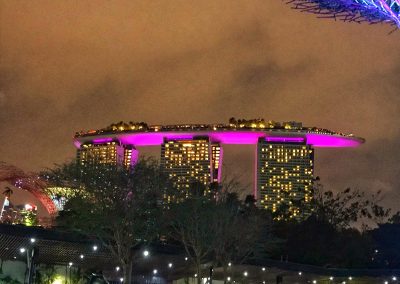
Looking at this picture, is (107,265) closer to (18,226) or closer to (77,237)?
(77,237)

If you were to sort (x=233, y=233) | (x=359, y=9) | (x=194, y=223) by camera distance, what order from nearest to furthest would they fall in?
(x=359, y=9), (x=194, y=223), (x=233, y=233)

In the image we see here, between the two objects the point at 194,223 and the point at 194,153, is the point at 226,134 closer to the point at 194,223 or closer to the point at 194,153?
the point at 194,153

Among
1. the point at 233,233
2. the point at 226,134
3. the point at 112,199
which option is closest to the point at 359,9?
the point at 112,199

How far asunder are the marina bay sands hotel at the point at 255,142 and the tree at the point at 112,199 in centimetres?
12049

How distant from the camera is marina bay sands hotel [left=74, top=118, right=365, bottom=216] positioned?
17212 centimetres

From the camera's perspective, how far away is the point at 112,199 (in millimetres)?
45156

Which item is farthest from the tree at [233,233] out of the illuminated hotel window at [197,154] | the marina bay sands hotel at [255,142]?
the marina bay sands hotel at [255,142]

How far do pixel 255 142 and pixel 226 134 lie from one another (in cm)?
881

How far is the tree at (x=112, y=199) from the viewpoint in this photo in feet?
147

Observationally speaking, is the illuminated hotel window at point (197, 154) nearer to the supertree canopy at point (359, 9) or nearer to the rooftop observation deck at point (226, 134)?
the rooftop observation deck at point (226, 134)

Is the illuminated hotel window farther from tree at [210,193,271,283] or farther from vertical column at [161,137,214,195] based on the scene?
tree at [210,193,271,283]

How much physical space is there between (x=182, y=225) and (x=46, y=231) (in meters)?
10.3

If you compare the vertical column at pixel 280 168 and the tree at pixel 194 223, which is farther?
the vertical column at pixel 280 168

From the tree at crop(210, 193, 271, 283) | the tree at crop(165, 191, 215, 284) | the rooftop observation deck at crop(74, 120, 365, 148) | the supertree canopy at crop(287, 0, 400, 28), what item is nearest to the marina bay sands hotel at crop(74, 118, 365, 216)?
the rooftop observation deck at crop(74, 120, 365, 148)
